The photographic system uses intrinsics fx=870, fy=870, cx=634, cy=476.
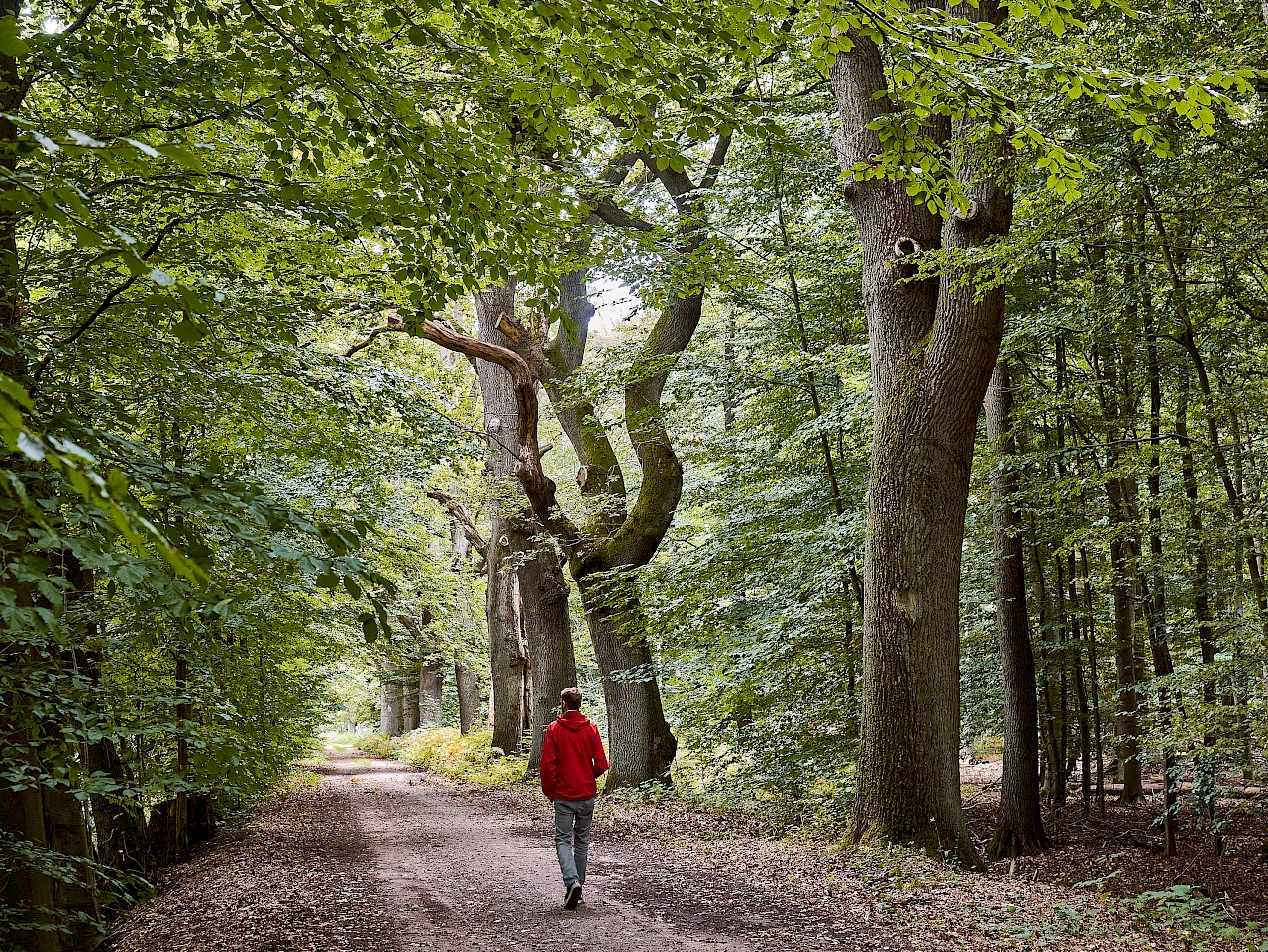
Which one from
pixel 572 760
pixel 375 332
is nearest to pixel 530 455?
pixel 375 332

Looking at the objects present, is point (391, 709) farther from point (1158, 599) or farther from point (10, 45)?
point (10, 45)

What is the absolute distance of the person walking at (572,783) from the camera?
22.6 feet

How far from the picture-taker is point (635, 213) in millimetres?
7352

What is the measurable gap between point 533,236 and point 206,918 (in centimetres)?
584

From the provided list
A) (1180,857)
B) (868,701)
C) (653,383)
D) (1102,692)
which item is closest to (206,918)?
(868,701)

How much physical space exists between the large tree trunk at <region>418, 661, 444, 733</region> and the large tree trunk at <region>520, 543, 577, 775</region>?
1567 centimetres

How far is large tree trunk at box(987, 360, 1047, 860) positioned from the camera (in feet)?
34.6

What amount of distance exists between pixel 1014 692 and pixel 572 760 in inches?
251

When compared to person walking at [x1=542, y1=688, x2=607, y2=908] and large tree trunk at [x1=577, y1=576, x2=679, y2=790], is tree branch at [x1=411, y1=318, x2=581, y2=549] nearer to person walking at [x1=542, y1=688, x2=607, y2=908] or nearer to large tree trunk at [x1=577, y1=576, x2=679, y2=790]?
large tree trunk at [x1=577, y1=576, x2=679, y2=790]

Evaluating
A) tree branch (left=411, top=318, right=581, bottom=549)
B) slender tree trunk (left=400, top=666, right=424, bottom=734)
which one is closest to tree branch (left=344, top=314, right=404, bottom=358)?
tree branch (left=411, top=318, right=581, bottom=549)

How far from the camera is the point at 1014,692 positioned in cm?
1070

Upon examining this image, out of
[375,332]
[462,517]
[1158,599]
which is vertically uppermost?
[375,332]

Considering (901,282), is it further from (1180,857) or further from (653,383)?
(1180,857)

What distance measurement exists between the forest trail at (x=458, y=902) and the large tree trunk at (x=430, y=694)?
64.2 ft
